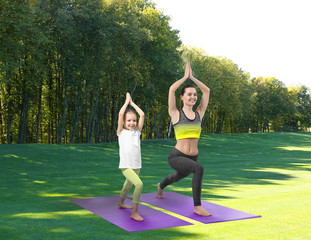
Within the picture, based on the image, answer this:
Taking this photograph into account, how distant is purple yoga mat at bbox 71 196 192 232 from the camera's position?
19.8 ft

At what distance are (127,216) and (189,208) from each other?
1.39 m

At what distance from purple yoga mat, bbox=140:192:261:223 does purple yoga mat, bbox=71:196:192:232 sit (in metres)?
0.36

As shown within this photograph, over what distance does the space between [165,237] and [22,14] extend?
18.0 meters

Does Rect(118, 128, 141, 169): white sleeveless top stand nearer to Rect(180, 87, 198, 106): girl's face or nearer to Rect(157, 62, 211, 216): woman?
Rect(157, 62, 211, 216): woman

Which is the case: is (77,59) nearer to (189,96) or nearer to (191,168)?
(189,96)

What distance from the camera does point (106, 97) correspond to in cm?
3869

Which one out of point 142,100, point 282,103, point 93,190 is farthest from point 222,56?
point 93,190

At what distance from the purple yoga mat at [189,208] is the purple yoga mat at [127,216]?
364 mm

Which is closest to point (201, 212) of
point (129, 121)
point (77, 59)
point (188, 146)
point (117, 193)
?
point (188, 146)

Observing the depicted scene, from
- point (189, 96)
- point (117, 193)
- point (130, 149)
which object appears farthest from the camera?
point (117, 193)

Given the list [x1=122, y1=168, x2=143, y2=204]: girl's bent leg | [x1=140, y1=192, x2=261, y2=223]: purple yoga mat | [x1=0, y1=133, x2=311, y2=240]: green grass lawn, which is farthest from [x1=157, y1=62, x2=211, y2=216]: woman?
[x1=0, y1=133, x2=311, y2=240]: green grass lawn

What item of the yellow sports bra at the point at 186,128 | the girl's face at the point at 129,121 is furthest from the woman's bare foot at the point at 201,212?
the girl's face at the point at 129,121

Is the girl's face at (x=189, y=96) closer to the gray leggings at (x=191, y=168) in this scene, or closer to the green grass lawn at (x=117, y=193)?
the gray leggings at (x=191, y=168)

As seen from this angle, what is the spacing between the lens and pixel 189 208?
7418 millimetres
